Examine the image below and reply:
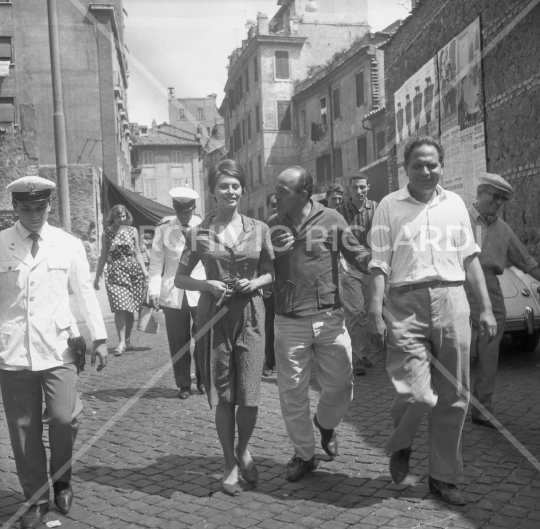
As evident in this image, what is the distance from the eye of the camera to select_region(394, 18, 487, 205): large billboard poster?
12.0 m

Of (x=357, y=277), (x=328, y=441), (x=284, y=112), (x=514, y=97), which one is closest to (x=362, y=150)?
(x=284, y=112)

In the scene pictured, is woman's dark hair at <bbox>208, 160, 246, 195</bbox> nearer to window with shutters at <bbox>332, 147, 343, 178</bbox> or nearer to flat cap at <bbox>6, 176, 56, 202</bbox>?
flat cap at <bbox>6, 176, 56, 202</bbox>

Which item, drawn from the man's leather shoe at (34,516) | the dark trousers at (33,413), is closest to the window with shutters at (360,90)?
the dark trousers at (33,413)

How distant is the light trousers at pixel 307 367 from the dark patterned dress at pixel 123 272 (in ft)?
17.2

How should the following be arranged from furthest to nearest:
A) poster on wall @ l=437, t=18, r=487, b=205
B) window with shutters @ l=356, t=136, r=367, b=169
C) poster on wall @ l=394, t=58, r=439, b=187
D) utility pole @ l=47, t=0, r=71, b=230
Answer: window with shutters @ l=356, t=136, r=367, b=169 → poster on wall @ l=394, t=58, r=439, b=187 → utility pole @ l=47, t=0, r=71, b=230 → poster on wall @ l=437, t=18, r=487, b=205

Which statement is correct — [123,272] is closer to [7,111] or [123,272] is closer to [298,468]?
[298,468]

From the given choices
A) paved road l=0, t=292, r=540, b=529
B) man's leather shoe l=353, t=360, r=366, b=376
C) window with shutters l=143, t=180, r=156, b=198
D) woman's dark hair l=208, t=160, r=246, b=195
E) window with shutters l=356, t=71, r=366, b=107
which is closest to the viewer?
paved road l=0, t=292, r=540, b=529

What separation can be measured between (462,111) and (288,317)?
9.56 m

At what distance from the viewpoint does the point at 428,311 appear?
3.76 metres

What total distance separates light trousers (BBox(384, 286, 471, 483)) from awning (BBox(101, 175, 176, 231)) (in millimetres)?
18221

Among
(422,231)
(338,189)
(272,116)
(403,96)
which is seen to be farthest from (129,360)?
(272,116)

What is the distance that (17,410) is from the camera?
3.80m

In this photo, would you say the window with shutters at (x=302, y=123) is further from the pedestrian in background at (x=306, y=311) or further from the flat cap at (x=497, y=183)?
the pedestrian in background at (x=306, y=311)

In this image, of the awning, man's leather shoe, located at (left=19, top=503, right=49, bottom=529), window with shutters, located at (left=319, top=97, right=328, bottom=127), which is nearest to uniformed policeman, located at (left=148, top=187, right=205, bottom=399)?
man's leather shoe, located at (left=19, top=503, right=49, bottom=529)
